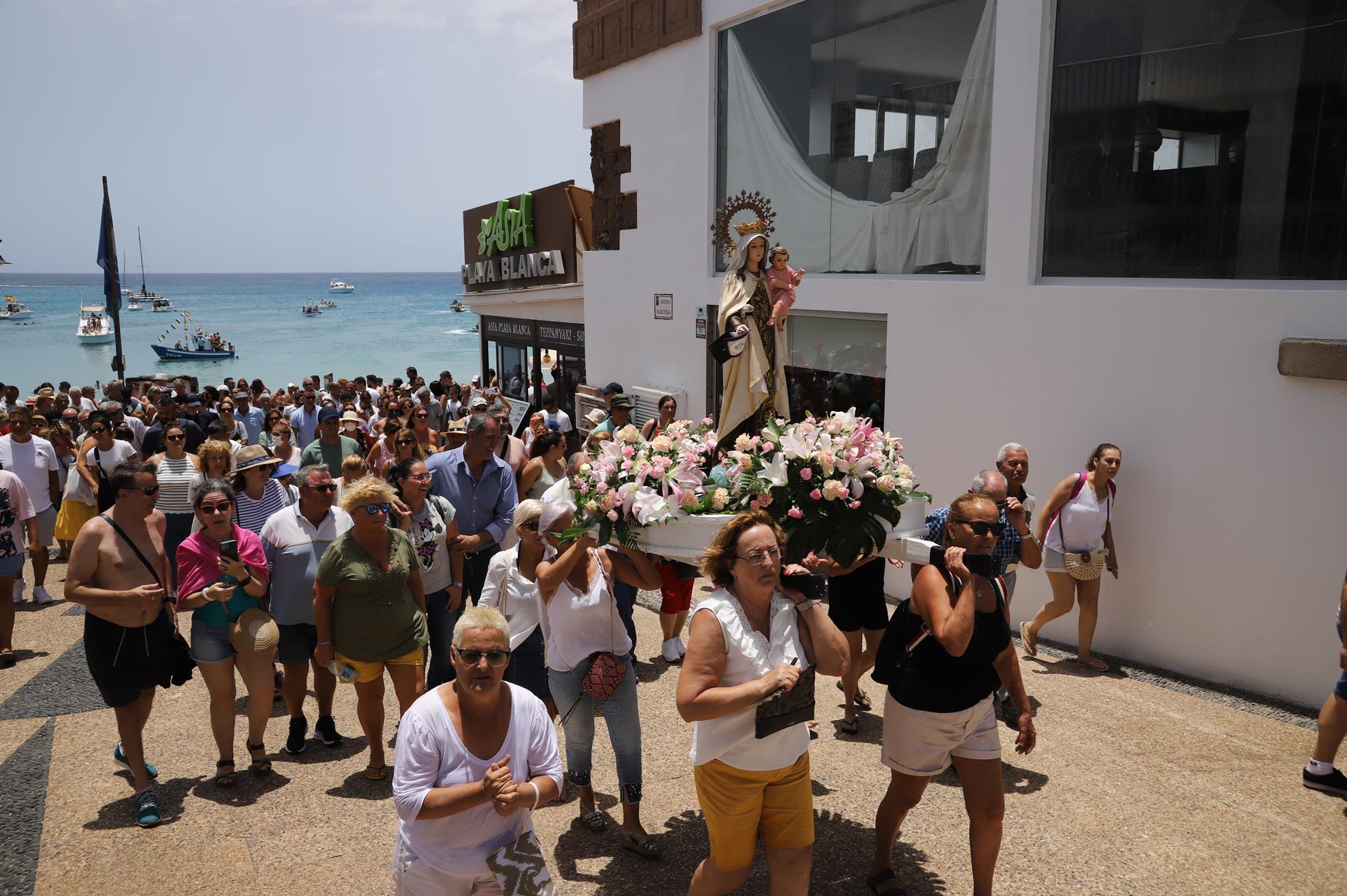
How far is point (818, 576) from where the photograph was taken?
Answer: 3.73 m

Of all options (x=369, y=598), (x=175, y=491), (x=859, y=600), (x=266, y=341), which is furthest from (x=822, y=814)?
(x=266, y=341)

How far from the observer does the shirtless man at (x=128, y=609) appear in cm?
487

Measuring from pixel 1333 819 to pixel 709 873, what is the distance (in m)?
3.42

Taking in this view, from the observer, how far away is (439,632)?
5848 mm

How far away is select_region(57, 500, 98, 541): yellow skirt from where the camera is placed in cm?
933

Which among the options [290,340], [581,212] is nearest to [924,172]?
[581,212]

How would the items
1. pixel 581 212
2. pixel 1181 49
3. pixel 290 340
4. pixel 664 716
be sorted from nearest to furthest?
pixel 664 716 < pixel 1181 49 < pixel 581 212 < pixel 290 340

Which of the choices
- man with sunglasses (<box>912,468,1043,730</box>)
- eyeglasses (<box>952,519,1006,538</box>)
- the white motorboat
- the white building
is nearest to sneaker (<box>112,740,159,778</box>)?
man with sunglasses (<box>912,468,1043,730</box>)

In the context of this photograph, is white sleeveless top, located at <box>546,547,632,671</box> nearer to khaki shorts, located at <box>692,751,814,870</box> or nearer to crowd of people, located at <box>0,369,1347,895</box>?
crowd of people, located at <box>0,369,1347,895</box>

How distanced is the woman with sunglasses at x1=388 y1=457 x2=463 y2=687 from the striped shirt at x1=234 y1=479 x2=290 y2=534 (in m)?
1.24

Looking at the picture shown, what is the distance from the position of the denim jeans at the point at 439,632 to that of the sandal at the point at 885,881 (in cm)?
280

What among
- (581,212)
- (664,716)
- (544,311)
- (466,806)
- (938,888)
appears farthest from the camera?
(544,311)

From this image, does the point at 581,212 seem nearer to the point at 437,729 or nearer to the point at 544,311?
the point at 544,311

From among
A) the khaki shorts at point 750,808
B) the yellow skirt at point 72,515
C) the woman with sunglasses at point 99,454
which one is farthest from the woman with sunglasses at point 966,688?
the yellow skirt at point 72,515
